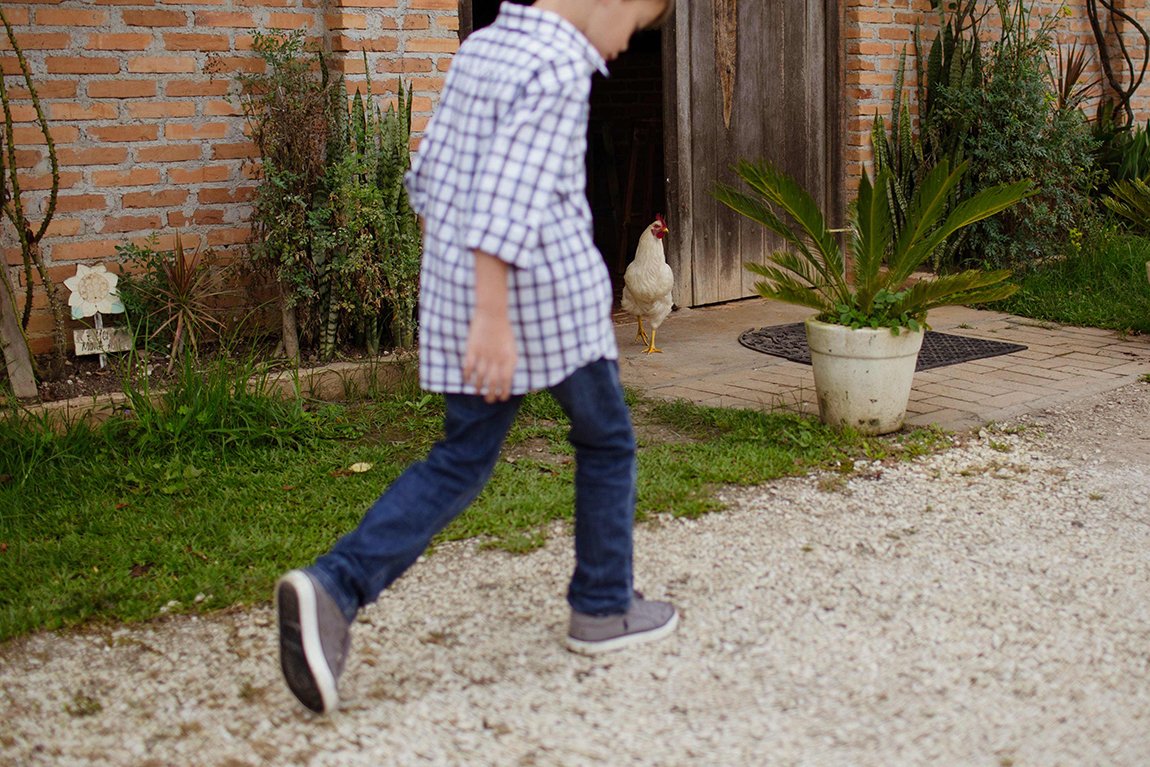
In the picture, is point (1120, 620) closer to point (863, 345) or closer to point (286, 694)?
point (863, 345)

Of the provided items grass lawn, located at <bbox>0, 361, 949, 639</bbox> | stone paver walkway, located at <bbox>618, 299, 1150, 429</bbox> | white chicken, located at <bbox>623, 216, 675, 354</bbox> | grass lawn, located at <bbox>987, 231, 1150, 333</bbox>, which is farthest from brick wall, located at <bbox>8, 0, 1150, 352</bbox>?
grass lawn, located at <bbox>987, 231, 1150, 333</bbox>

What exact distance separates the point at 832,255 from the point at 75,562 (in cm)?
279

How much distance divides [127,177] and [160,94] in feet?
1.26

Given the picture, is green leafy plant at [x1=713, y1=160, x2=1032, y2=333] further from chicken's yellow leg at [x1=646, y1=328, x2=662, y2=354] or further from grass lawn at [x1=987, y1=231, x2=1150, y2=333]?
grass lawn at [x1=987, y1=231, x2=1150, y2=333]

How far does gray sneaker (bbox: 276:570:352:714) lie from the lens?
2039mm

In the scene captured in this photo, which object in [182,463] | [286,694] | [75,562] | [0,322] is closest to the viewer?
[286,694]

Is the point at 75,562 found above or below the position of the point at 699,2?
below

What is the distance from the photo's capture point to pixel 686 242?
647 centimetres

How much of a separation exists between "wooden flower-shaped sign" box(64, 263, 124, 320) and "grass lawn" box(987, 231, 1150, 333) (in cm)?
500

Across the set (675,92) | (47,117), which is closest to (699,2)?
(675,92)

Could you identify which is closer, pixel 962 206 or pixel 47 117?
pixel 962 206

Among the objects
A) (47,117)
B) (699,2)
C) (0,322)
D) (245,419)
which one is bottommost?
(245,419)

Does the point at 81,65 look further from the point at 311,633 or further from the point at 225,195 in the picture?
the point at 311,633

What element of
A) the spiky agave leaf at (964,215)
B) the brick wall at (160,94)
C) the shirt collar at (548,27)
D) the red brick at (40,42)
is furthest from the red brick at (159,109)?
the spiky agave leaf at (964,215)
